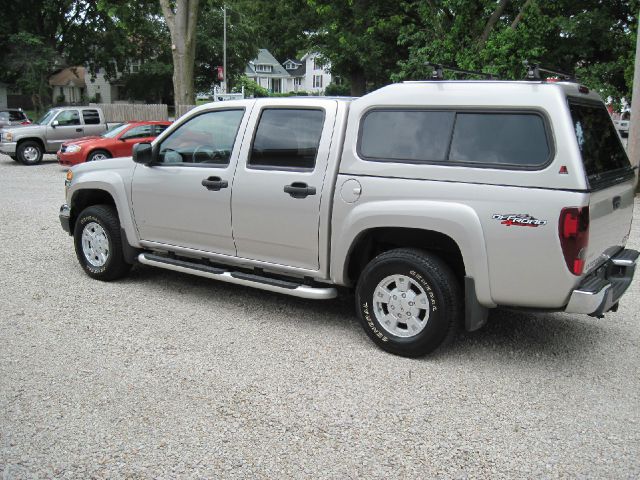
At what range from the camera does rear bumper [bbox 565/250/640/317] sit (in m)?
4.02

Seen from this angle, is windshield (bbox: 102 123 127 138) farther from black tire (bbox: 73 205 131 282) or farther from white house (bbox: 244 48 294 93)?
white house (bbox: 244 48 294 93)

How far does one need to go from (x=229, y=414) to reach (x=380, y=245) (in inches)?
73.4

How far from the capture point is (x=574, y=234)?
3863mm

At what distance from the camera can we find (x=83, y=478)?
311cm

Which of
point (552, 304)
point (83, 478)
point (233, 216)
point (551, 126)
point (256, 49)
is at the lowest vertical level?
point (83, 478)

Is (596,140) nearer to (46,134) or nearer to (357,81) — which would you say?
(46,134)

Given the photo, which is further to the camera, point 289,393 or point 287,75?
point 287,75

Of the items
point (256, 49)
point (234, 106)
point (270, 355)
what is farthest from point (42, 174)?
point (256, 49)

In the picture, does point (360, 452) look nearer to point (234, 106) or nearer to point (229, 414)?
point (229, 414)

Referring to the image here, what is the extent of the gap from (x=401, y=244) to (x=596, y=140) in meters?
1.57

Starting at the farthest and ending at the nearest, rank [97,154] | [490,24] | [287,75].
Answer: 1. [287,75]
2. [490,24]
3. [97,154]

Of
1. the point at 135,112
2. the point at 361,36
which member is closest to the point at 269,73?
the point at 361,36

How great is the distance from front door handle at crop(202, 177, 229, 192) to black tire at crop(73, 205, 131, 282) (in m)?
1.37

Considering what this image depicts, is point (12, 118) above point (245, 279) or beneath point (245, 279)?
above
